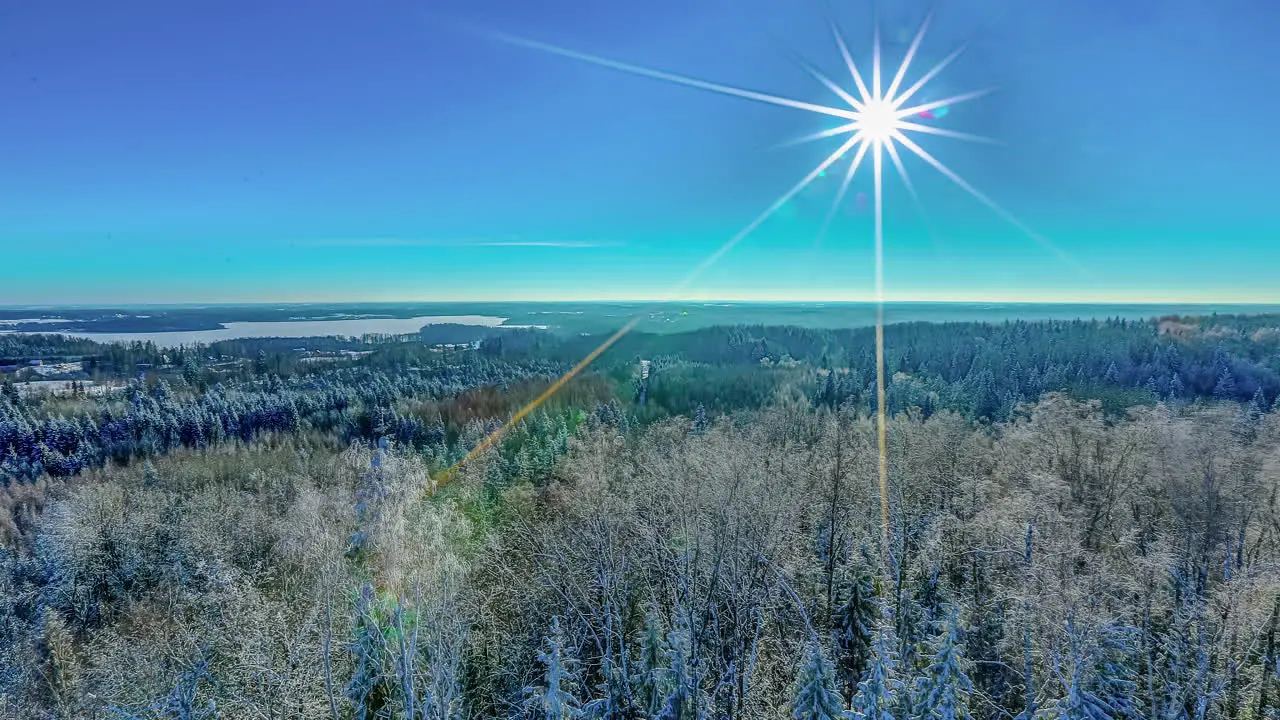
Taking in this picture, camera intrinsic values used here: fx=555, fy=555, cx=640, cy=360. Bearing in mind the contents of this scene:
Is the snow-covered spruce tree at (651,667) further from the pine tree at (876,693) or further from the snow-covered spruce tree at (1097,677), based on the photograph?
the snow-covered spruce tree at (1097,677)

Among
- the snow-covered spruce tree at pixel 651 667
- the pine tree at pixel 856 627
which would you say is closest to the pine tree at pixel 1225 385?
the pine tree at pixel 856 627

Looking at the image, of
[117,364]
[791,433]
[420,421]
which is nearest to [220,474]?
[420,421]

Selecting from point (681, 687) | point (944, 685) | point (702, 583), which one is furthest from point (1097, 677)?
point (702, 583)

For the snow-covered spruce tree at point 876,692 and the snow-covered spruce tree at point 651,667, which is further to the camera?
the snow-covered spruce tree at point 651,667

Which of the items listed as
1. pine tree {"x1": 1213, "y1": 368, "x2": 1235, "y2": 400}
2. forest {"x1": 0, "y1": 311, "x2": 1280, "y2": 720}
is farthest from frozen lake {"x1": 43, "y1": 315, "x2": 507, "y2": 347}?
pine tree {"x1": 1213, "y1": 368, "x2": 1235, "y2": 400}

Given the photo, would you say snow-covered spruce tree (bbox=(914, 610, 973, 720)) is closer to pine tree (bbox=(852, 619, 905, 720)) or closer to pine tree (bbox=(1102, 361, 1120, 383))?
pine tree (bbox=(852, 619, 905, 720))

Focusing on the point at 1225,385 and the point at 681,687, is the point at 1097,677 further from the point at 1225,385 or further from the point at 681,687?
the point at 1225,385
